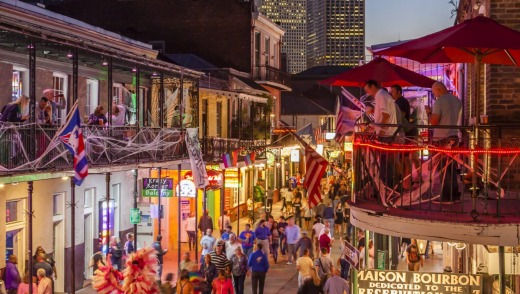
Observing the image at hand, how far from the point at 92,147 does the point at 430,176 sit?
9867 mm

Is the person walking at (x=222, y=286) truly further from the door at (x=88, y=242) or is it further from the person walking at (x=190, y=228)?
the person walking at (x=190, y=228)

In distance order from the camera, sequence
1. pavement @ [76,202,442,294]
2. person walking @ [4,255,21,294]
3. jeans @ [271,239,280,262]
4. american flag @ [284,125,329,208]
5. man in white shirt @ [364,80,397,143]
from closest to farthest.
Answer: man in white shirt @ [364,80,397,143]
person walking @ [4,255,21,294]
american flag @ [284,125,329,208]
pavement @ [76,202,442,294]
jeans @ [271,239,280,262]

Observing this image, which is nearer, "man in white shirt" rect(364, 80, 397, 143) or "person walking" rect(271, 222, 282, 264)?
"man in white shirt" rect(364, 80, 397, 143)

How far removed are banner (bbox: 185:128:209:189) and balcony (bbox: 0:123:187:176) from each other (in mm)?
304

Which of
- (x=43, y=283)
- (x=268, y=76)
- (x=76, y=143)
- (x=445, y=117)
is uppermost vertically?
(x=268, y=76)

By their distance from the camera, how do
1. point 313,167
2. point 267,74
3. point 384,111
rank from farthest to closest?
1. point 267,74
2. point 313,167
3. point 384,111

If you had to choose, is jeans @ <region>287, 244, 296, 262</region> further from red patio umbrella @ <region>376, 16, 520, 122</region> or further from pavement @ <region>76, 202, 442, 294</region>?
red patio umbrella @ <region>376, 16, 520, 122</region>

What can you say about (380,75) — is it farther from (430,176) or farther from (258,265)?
(258,265)

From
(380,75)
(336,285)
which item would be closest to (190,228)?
(336,285)

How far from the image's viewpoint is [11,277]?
53.7ft

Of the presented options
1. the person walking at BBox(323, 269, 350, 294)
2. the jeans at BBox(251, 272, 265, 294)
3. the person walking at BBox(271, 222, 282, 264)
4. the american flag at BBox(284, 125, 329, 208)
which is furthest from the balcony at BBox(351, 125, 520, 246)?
the person walking at BBox(271, 222, 282, 264)

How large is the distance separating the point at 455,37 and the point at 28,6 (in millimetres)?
14993

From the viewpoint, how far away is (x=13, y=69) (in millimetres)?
18594

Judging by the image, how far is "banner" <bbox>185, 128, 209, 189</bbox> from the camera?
68.9ft
